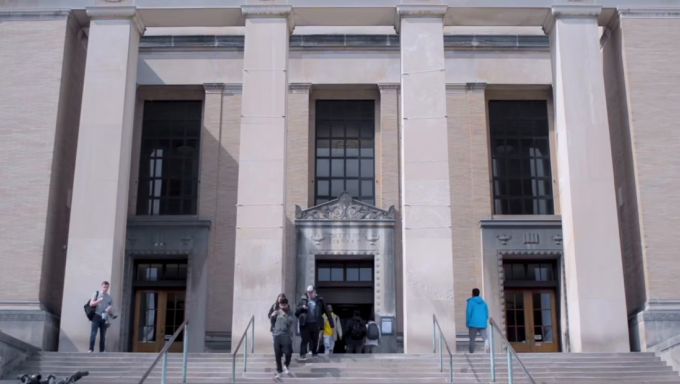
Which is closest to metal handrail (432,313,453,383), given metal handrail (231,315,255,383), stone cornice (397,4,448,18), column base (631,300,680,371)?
metal handrail (231,315,255,383)

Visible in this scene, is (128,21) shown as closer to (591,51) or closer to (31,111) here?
(31,111)

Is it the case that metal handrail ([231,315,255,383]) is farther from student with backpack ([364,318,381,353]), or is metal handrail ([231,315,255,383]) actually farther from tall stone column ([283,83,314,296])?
tall stone column ([283,83,314,296])

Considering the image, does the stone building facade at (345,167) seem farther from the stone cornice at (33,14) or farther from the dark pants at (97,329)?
the dark pants at (97,329)

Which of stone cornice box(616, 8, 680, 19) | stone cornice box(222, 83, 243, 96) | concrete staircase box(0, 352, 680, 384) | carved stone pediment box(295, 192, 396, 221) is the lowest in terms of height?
concrete staircase box(0, 352, 680, 384)

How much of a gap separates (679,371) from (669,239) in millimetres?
4979

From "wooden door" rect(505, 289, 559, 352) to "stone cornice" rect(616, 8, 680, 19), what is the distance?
841 centimetres

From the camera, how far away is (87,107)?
22906 millimetres

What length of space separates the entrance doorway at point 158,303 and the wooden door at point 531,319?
32.1 ft

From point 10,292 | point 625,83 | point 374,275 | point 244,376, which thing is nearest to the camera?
point 244,376

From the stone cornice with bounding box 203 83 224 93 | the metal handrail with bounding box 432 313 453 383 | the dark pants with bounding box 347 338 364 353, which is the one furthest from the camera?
the stone cornice with bounding box 203 83 224 93

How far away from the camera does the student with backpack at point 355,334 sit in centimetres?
2411

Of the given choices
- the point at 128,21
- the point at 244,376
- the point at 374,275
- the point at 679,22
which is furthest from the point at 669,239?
the point at 128,21

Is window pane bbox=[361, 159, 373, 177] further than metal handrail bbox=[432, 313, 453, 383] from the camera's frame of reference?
Yes

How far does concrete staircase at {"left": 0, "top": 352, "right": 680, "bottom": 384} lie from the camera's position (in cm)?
1742
